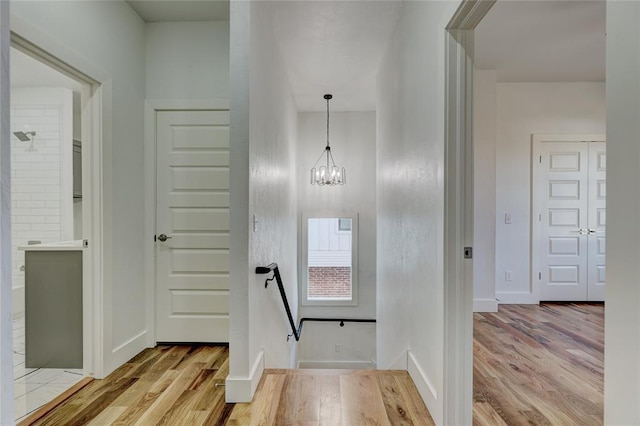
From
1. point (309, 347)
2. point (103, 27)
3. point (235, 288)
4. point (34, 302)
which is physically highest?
point (103, 27)

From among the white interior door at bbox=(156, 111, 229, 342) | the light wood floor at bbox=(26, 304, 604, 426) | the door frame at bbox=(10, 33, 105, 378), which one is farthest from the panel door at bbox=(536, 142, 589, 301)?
the door frame at bbox=(10, 33, 105, 378)

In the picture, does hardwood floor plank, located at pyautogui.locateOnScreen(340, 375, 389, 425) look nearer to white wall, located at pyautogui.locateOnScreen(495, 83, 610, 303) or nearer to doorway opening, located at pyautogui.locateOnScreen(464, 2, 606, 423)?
doorway opening, located at pyautogui.locateOnScreen(464, 2, 606, 423)

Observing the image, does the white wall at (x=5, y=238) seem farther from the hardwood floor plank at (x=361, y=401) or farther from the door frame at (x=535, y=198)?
Answer: the door frame at (x=535, y=198)

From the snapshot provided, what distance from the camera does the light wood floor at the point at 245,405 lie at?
1.72m

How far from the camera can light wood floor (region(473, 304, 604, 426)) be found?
1.90 metres

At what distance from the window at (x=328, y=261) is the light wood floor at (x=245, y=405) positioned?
3.25 meters

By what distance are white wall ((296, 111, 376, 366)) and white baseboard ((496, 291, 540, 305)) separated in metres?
1.94

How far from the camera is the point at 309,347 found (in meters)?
5.58

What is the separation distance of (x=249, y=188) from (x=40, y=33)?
1503 mm

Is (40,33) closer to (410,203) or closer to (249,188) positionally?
(249,188)

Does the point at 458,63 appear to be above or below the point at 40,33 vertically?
below

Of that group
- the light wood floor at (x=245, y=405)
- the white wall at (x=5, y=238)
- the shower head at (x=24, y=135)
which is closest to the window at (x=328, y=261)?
the light wood floor at (x=245, y=405)

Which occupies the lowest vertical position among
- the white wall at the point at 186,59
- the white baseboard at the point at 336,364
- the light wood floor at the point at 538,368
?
the white baseboard at the point at 336,364

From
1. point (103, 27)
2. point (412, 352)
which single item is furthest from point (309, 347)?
point (103, 27)
